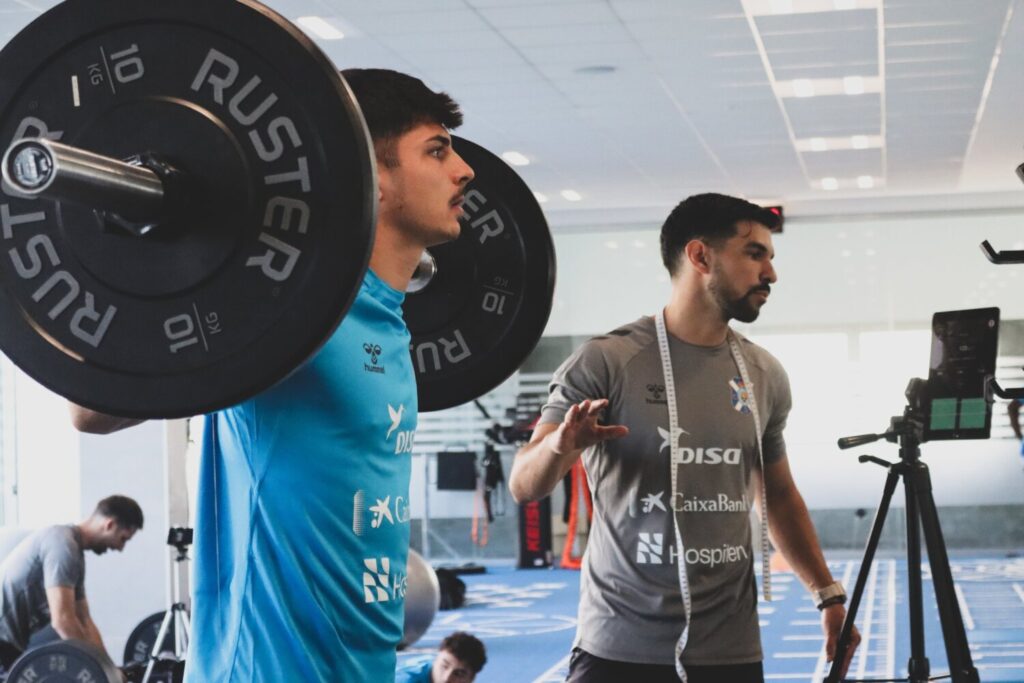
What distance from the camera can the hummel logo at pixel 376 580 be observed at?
142 cm

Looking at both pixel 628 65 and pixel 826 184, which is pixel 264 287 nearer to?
pixel 628 65

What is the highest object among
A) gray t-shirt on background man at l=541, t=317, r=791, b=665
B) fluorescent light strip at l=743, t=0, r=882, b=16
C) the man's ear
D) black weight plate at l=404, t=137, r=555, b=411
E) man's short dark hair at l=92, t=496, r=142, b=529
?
fluorescent light strip at l=743, t=0, r=882, b=16

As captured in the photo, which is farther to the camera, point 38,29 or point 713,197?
point 713,197

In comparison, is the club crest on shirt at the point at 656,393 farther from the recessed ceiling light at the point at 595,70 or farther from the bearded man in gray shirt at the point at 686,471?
the recessed ceiling light at the point at 595,70

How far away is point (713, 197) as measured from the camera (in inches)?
111

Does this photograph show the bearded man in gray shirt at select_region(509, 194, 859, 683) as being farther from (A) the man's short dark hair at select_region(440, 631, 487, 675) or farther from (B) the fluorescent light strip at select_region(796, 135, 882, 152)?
(B) the fluorescent light strip at select_region(796, 135, 882, 152)

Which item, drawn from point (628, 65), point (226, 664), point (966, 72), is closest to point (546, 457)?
point (226, 664)

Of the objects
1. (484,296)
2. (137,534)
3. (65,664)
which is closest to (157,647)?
(65,664)

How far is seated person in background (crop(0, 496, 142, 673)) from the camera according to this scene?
5.36m

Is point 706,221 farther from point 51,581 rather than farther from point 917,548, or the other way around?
point 51,581

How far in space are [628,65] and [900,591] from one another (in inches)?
167

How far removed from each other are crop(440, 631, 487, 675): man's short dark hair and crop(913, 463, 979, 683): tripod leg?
159cm

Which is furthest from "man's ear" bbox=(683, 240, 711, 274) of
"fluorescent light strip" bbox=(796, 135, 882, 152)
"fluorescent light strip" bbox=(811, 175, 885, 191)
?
"fluorescent light strip" bbox=(811, 175, 885, 191)

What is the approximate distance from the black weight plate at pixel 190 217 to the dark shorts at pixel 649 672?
4.78ft
